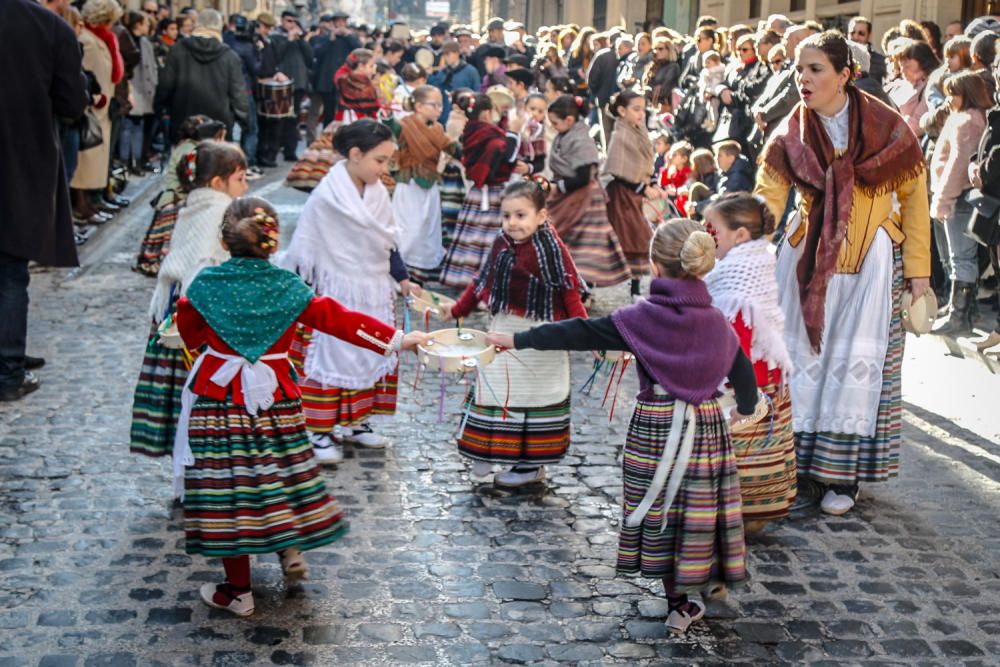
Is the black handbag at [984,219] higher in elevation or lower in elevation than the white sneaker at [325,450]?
higher

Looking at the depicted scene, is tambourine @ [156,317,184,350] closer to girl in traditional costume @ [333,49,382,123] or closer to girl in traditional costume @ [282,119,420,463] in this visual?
girl in traditional costume @ [282,119,420,463]

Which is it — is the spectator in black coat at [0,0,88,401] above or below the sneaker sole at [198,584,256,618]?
above

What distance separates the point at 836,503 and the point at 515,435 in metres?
1.45

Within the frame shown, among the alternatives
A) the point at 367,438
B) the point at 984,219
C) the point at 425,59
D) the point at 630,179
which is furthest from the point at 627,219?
the point at 425,59

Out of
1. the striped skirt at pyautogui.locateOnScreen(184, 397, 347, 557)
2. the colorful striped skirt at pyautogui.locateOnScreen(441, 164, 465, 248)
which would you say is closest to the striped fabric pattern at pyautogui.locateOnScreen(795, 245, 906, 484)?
the striped skirt at pyautogui.locateOnScreen(184, 397, 347, 557)

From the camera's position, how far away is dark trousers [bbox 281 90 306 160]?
2005 cm

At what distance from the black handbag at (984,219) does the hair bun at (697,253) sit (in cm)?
542

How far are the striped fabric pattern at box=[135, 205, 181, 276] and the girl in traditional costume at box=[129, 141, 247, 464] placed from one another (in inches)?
72.3

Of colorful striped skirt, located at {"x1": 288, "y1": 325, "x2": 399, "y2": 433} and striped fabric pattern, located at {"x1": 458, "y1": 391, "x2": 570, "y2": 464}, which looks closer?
striped fabric pattern, located at {"x1": 458, "y1": 391, "x2": 570, "y2": 464}

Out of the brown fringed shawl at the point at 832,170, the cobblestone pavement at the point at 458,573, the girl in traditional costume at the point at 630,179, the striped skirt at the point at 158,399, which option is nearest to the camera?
the cobblestone pavement at the point at 458,573

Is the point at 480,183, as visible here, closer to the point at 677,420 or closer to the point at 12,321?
the point at 12,321

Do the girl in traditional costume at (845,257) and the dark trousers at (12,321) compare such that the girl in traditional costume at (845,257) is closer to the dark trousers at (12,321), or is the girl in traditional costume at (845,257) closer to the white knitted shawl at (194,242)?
the white knitted shawl at (194,242)

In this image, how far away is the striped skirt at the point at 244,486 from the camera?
445 centimetres

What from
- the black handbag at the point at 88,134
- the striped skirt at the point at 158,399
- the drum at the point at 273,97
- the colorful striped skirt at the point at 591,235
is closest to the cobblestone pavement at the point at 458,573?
the striped skirt at the point at 158,399
